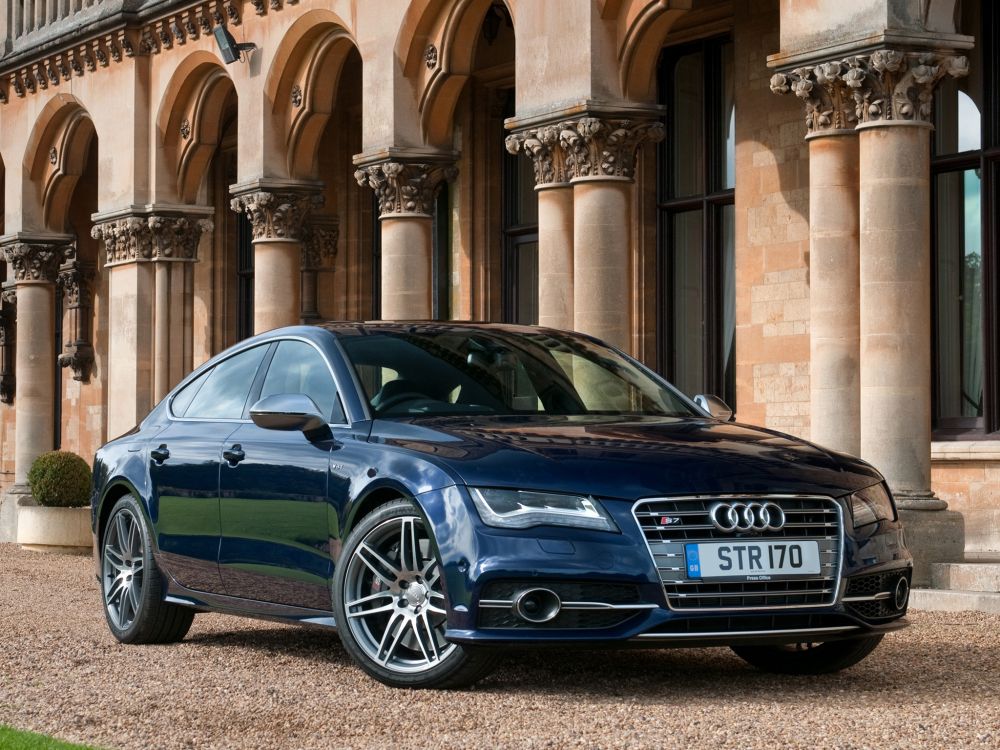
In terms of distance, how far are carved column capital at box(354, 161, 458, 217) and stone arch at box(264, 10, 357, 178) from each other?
2370 mm

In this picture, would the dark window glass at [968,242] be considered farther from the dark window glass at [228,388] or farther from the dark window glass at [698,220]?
the dark window glass at [228,388]

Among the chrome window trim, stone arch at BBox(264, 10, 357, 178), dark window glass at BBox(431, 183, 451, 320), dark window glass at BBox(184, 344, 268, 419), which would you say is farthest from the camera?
dark window glass at BBox(431, 183, 451, 320)

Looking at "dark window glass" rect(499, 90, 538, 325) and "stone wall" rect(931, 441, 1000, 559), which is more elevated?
"dark window glass" rect(499, 90, 538, 325)

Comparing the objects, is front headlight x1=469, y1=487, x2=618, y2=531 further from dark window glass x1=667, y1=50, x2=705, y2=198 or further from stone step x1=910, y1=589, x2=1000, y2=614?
dark window glass x1=667, y1=50, x2=705, y2=198

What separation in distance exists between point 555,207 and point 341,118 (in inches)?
388

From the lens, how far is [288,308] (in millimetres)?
20469

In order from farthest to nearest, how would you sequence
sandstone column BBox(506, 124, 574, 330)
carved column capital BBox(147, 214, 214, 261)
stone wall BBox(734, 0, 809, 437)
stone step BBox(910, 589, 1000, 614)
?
carved column capital BBox(147, 214, 214, 261) → stone wall BBox(734, 0, 809, 437) → sandstone column BBox(506, 124, 574, 330) → stone step BBox(910, 589, 1000, 614)

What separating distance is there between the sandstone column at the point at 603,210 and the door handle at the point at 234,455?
26.1 ft

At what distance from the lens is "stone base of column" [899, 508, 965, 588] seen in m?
11.5

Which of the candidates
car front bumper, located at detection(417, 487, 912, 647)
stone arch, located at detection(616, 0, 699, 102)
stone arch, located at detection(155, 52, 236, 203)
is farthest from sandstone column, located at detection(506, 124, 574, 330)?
car front bumper, located at detection(417, 487, 912, 647)

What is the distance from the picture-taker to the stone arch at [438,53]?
58.8 feet

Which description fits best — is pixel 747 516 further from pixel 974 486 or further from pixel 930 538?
pixel 974 486

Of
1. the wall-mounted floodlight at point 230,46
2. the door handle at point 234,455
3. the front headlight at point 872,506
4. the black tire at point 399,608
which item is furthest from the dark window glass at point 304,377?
the wall-mounted floodlight at point 230,46

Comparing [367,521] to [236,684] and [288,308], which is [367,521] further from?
[288,308]
